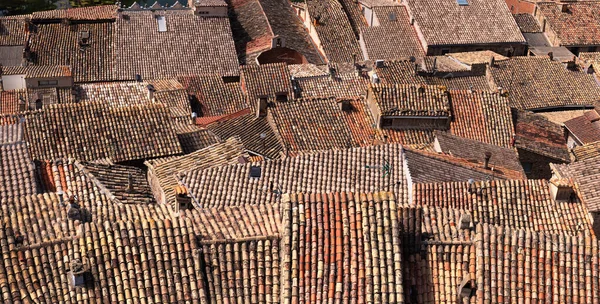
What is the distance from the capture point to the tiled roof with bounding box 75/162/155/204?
20.1 m

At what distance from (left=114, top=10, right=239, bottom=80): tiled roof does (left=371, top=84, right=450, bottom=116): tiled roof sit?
529 inches

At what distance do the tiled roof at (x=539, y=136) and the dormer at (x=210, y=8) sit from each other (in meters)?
20.5

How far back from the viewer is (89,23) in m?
43.6

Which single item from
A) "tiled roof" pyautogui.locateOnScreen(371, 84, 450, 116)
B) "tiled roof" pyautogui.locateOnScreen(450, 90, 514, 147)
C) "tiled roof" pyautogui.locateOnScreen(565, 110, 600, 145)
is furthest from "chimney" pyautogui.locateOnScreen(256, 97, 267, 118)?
"tiled roof" pyautogui.locateOnScreen(565, 110, 600, 145)

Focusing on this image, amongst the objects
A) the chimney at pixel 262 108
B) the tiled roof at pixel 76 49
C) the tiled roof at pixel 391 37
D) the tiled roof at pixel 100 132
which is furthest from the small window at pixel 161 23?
the tiled roof at pixel 100 132

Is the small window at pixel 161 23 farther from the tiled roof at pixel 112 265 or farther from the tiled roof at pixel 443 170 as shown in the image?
the tiled roof at pixel 112 265

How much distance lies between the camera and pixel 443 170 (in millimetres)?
22703

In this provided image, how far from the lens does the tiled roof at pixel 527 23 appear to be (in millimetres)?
49844

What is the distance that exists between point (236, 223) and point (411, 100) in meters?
17.9

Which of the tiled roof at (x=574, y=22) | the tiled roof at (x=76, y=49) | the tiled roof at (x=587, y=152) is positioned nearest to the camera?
the tiled roof at (x=587, y=152)

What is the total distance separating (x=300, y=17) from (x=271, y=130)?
71.4ft

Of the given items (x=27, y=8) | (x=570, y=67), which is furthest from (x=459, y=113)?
(x=27, y=8)

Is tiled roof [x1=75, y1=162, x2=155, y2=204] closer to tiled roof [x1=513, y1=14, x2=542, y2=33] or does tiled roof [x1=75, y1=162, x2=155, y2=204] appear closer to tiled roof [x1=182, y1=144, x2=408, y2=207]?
tiled roof [x1=182, y1=144, x2=408, y2=207]

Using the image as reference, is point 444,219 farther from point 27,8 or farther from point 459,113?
point 27,8
